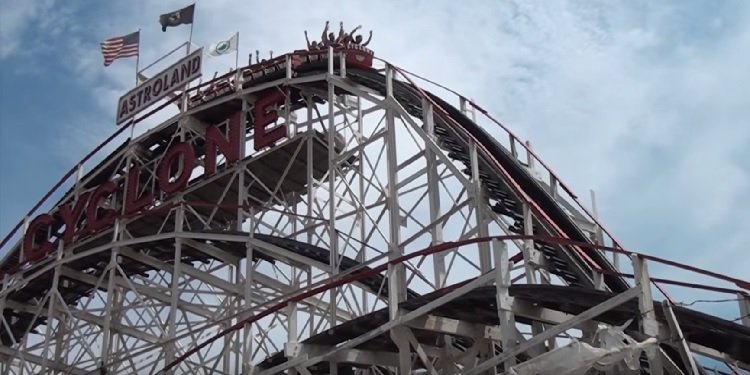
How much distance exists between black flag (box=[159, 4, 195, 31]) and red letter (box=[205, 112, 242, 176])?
4599 mm

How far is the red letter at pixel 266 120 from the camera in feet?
77.9

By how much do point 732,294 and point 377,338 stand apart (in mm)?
5434

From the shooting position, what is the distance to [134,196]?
2536 cm

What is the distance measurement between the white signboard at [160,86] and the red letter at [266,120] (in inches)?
75.7

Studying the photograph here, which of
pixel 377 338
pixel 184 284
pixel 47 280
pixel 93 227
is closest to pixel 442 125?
pixel 377 338

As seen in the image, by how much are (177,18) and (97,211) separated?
19.5 ft

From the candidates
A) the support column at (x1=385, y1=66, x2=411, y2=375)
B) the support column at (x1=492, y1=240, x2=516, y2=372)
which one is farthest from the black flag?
the support column at (x1=492, y1=240, x2=516, y2=372)

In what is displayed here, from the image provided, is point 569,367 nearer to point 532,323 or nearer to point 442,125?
point 532,323

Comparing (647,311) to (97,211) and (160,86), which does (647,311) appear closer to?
(160,86)

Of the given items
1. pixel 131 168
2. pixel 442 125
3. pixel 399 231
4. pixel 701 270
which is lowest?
pixel 701 270

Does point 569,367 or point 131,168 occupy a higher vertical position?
point 131,168

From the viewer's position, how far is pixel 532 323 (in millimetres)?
15219

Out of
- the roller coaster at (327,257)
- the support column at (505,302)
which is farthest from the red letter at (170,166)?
the support column at (505,302)

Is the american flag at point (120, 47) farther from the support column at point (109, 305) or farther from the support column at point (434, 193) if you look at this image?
the support column at point (434, 193)
